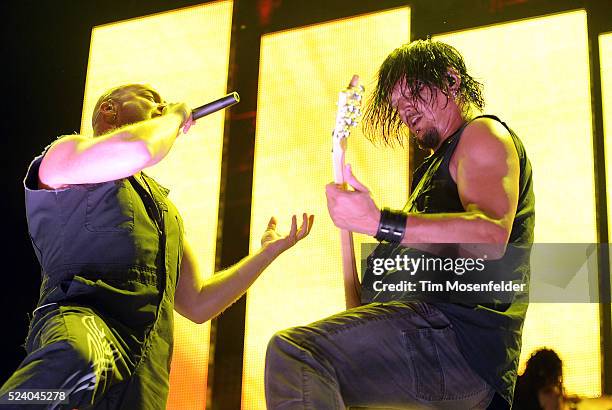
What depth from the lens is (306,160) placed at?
2.81 meters

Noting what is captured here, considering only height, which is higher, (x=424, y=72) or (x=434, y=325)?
(x=424, y=72)

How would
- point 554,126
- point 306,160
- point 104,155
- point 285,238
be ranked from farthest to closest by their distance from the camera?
point 306,160 → point 554,126 → point 285,238 → point 104,155

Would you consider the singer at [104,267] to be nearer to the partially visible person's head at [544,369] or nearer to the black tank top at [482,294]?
the black tank top at [482,294]

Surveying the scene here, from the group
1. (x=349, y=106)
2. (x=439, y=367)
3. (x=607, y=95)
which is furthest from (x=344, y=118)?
(x=607, y=95)

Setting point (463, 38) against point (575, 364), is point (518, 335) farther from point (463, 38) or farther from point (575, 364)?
point (463, 38)

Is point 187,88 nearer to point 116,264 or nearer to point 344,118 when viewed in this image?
point 116,264

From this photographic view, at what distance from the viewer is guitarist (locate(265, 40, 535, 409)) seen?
1462 mm

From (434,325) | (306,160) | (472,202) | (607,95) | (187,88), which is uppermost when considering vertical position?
(187,88)

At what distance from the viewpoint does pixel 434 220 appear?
59.9 inches

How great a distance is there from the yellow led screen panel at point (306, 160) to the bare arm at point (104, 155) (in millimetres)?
943

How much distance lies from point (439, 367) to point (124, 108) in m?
1.28

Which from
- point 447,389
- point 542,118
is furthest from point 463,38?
point 447,389

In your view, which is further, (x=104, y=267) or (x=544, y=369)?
(x=544, y=369)

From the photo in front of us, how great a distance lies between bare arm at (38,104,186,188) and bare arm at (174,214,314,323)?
1.89ft
